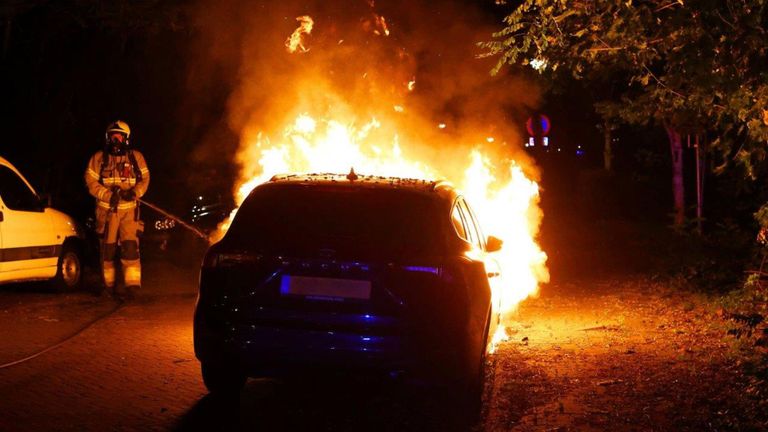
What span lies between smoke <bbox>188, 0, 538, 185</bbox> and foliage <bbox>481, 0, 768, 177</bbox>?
233 centimetres

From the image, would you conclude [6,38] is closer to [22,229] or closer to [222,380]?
[22,229]

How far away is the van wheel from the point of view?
454 inches

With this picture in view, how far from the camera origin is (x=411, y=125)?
13102mm

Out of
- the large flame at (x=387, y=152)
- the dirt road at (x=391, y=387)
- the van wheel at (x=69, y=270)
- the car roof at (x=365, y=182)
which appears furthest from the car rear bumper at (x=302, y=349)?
the van wheel at (x=69, y=270)

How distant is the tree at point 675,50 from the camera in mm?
8414

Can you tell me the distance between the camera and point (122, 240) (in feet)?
36.7

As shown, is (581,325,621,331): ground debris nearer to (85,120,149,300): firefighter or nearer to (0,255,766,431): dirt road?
(0,255,766,431): dirt road

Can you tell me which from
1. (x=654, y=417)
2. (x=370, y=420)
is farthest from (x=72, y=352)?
(x=654, y=417)

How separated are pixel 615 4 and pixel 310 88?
4966 millimetres

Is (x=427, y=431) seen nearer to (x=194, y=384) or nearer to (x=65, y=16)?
(x=194, y=384)

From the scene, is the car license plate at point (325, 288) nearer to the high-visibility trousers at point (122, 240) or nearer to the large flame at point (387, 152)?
the large flame at point (387, 152)

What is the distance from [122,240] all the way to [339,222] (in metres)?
5.79

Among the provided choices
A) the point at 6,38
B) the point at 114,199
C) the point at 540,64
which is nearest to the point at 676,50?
the point at 540,64

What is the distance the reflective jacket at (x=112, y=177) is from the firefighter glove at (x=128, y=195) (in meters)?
0.04
